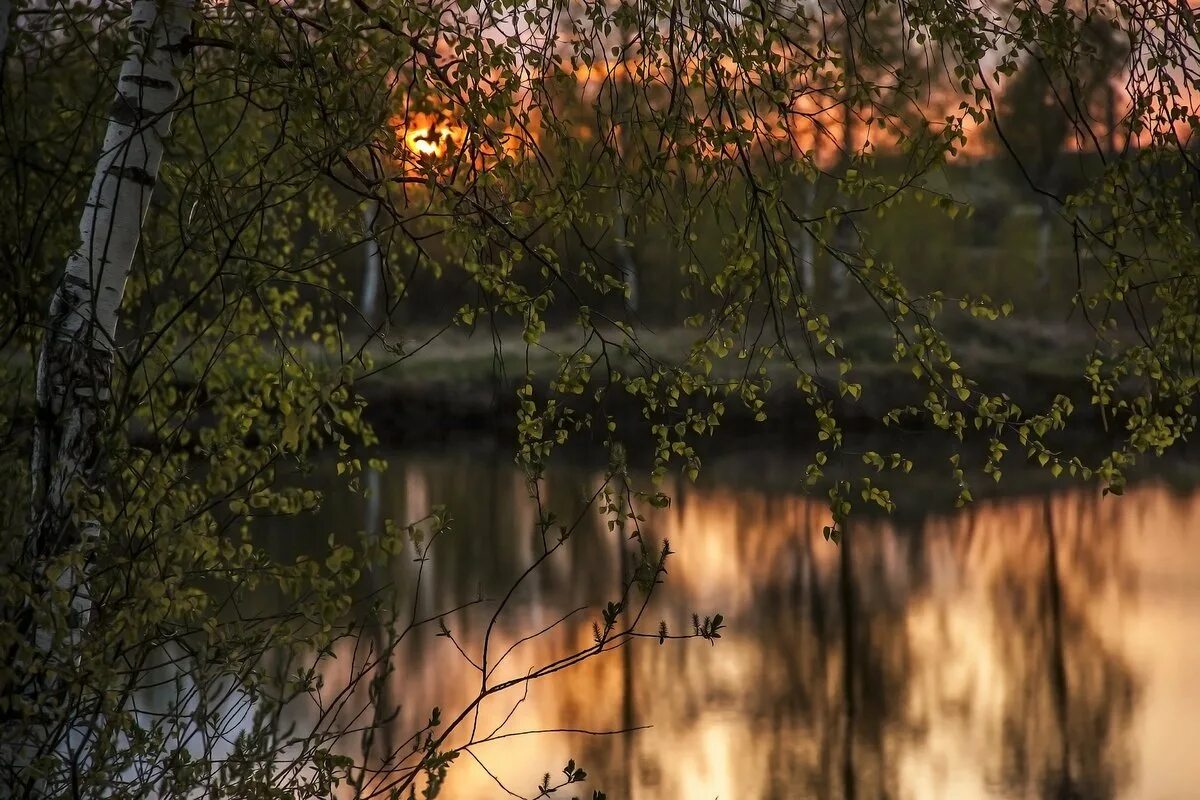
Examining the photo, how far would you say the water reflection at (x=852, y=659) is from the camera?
9344 millimetres

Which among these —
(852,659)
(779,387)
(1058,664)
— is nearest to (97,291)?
(852,659)

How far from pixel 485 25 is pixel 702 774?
252 inches

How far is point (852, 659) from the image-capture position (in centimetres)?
1184

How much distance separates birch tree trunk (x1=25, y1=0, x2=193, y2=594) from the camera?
132 inches

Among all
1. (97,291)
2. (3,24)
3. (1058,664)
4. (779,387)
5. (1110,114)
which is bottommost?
(1058,664)

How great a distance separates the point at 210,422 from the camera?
2319cm

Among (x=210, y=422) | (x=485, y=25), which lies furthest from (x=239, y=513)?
(x=210, y=422)

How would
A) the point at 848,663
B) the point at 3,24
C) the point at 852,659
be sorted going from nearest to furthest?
the point at 3,24 → the point at 848,663 → the point at 852,659

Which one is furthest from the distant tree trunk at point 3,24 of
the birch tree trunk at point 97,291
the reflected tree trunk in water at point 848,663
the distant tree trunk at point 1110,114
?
the reflected tree trunk in water at point 848,663

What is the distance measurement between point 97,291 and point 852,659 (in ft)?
30.8

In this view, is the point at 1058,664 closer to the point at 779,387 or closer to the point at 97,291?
the point at 97,291

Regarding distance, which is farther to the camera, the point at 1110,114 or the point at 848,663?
the point at 848,663

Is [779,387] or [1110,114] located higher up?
[779,387]

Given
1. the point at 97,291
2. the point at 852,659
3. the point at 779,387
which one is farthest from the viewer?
the point at 779,387
